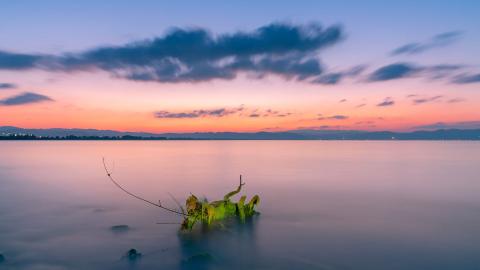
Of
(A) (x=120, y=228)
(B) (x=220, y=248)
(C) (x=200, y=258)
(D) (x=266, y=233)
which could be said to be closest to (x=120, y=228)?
(A) (x=120, y=228)

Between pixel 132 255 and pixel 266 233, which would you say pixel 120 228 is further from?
pixel 266 233

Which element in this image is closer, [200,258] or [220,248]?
[200,258]

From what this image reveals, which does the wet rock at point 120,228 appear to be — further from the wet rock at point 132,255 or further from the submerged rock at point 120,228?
the wet rock at point 132,255

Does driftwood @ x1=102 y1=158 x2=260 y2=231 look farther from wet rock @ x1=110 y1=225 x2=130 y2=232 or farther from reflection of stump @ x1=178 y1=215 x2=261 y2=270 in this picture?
wet rock @ x1=110 y1=225 x2=130 y2=232

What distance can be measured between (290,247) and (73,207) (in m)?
9.65

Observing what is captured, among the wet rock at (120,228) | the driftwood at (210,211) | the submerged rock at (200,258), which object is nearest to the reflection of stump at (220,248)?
the submerged rock at (200,258)

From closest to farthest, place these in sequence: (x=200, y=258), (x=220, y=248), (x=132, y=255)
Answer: (x=200, y=258), (x=132, y=255), (x=220, y=248)

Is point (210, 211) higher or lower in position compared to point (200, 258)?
higher

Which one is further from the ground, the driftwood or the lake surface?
the driftwood

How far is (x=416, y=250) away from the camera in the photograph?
9.09m

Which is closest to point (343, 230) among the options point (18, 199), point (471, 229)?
point (471, 229)

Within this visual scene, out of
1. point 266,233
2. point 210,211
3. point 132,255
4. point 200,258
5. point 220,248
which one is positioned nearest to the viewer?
point 200,258

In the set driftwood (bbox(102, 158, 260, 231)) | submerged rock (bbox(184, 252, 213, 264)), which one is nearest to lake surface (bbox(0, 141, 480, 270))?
submerged rock (bbox(184, 252, 213, 264))

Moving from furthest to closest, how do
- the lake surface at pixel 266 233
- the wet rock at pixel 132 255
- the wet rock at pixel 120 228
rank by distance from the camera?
the wet rock at pixel 120 228, the wet rock at pixel 132 255, the lake surface at pixel 266 233
